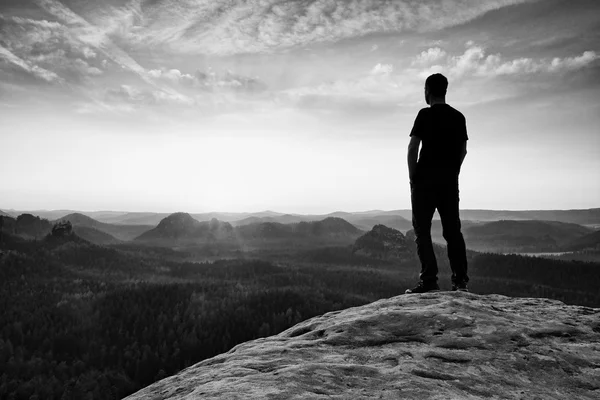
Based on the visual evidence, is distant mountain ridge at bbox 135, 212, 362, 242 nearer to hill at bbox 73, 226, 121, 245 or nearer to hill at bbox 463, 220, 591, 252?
hill at bbox 73, 226, 121, 245

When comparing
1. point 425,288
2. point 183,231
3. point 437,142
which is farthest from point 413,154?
point 183,231

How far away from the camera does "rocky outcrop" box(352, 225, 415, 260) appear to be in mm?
57156

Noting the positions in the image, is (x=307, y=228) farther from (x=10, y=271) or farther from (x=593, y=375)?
(x=593, y=375)

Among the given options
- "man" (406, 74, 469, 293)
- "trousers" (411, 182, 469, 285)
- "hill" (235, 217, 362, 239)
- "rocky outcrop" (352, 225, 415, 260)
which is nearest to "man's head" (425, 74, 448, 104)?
"man" (406, 74, 469, 293)

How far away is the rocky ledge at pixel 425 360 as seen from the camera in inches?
103

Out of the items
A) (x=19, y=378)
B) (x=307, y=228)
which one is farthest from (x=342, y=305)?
(x=307, y=228)

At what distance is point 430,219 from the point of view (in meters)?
6.20

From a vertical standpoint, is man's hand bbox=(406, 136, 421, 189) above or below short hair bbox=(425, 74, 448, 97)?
below

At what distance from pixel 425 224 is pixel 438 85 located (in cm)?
281

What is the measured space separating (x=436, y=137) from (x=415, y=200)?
1287 millimetres

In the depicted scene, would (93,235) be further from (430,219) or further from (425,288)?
(430,219)

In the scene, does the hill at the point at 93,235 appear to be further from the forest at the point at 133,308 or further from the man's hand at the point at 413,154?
the man's hand at the point at 413,154

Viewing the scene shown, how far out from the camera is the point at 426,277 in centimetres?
641

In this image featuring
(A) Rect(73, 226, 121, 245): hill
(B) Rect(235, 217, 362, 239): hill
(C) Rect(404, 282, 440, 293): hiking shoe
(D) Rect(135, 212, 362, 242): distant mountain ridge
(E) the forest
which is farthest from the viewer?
(B) Rect(235, 217, 362, 239): hill
